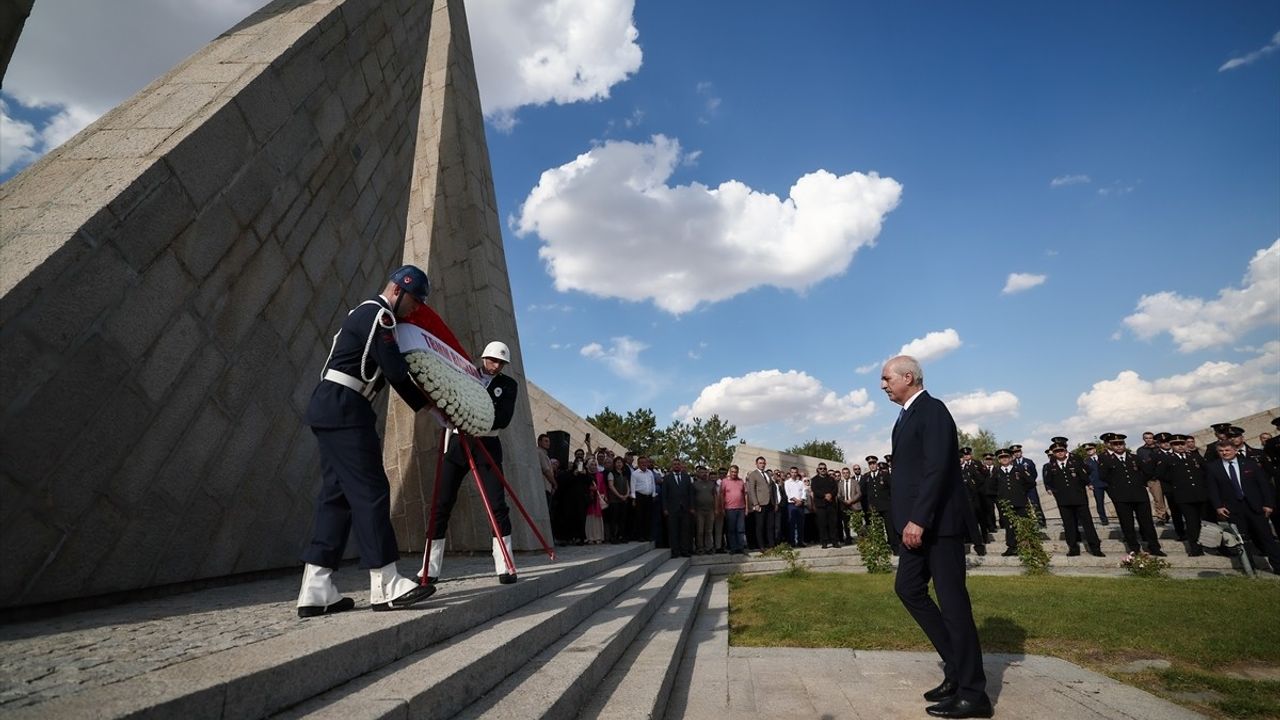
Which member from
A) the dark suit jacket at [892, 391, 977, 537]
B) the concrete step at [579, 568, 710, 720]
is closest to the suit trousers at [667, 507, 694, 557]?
the concrete step at [579, 568, 710, 720]

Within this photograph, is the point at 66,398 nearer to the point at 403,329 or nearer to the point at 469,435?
the point at 403,329

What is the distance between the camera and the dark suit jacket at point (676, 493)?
12.0 meters

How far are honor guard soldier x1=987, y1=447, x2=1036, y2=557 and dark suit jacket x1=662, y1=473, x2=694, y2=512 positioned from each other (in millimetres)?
5965

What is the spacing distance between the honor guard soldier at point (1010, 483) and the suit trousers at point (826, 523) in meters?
3.43

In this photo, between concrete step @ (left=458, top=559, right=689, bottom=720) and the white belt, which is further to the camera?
the white belt

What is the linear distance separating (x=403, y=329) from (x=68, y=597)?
7.75ft

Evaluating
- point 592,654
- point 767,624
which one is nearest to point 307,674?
point 592,654

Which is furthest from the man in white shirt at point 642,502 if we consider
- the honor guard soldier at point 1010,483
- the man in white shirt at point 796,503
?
the honor guard soldier at point 1010,483

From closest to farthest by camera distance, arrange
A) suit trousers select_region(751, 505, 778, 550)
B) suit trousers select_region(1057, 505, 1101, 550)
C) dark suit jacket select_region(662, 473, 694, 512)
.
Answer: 1. suit trousers select_region(1057, 505, 1101, 550)
2. dark suit jacket select_region(662, 473, 694, 512)
3. suit trousers select_region(751, 505, 778, 550)

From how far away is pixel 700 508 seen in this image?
13.0 meters

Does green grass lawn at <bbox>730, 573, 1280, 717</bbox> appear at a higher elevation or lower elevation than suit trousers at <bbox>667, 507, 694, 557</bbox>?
lower

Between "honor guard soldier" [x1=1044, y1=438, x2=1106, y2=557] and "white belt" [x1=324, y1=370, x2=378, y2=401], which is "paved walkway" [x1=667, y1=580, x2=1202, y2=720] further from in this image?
"honor guard soldier" [x1=1044, y1=438, x2=1106, y2=557]

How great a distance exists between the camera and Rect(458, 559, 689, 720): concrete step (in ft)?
8.59

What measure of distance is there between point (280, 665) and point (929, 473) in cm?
337
